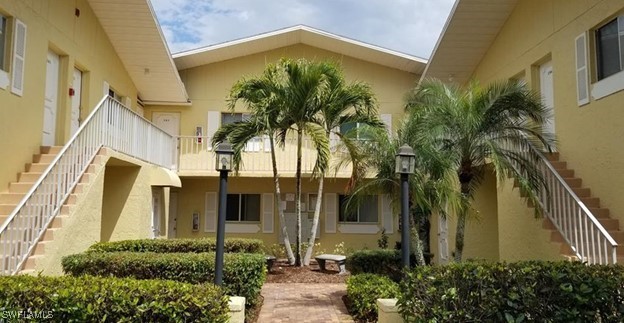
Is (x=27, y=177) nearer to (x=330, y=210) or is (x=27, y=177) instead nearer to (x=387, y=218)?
(x=330, y=210)

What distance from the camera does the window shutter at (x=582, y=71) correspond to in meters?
9.16

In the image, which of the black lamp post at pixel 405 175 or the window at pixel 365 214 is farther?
the window at pixel 365 214

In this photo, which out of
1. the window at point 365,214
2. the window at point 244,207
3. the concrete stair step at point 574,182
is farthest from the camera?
the window at point 244,207

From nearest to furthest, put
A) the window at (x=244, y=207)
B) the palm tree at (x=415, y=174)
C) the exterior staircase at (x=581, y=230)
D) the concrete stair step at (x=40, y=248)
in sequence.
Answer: the concrete stair step at (x=40, y=248), the exterior staircase at (x=581, y=230), the palm tree at (x=415, y=174), the window at (x=244, y=207)

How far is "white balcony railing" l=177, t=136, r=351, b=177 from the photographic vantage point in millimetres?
15609

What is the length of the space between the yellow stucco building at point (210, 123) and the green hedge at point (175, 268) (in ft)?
1.81

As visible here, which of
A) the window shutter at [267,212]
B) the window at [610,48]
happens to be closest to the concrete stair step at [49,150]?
the window shutter at [267,212]

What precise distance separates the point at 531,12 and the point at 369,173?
562 centimetres

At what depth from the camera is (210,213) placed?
1694cm

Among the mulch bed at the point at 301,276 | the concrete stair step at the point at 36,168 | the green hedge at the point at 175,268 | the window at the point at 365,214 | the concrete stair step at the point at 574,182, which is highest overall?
the concrete stair step at the point at 36,168

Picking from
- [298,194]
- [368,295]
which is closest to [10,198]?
[298,194]

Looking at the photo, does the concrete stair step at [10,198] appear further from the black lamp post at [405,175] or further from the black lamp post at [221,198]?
the black lamp post at [405,175]

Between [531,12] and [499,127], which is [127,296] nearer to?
[499,127]

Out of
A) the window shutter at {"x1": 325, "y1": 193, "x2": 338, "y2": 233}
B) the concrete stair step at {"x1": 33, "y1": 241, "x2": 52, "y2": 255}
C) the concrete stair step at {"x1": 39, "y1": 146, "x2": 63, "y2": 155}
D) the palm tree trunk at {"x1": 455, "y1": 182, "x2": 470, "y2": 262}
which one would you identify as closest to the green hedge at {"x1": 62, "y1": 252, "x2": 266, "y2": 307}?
the concrete stair step at {"x1": 33, "y1": 241, "x2": 52, "y2": 255}
